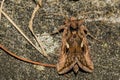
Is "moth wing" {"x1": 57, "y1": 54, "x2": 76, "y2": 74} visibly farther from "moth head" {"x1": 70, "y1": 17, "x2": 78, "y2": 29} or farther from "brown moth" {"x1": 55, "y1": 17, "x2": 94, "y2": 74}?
"moth head" {"x1": 70, "y1": 17, "x2": 78, "y2": 29}

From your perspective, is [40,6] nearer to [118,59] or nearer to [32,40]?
[32,40]

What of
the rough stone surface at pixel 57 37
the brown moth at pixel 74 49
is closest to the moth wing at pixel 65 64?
the brown moth at pixel 74 49

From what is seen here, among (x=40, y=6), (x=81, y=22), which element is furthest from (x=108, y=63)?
(x=40, y=6)

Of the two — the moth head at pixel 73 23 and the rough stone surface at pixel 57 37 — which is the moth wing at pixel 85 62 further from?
the moth head at pixel 73 23

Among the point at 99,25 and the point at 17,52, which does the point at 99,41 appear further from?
the point at 17,52

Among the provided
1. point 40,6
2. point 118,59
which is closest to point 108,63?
point 118,59

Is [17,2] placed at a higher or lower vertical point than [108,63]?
higher
